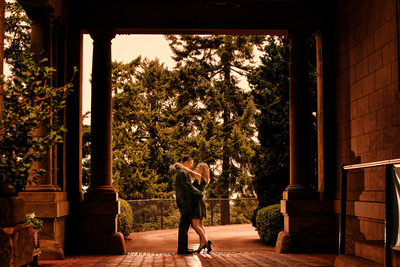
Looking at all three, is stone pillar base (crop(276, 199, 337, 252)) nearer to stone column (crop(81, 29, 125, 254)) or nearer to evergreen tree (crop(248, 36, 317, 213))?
evergreen tree (crop(248, 36, 317, 213))

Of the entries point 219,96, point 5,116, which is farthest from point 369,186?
point 219,96

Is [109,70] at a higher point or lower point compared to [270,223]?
higher

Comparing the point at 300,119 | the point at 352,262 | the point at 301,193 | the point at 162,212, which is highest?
the point at 300,119

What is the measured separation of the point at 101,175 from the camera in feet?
36.5

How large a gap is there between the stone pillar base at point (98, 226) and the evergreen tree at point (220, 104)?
15.5 metres

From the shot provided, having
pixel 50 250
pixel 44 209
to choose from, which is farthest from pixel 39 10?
pixel 50 250

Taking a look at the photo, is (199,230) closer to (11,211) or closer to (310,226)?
(310,226)

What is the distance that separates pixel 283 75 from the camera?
15094 mm

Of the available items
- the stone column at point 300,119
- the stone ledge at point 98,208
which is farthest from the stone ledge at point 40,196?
the stone column at point 300,119

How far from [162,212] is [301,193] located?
10.2m

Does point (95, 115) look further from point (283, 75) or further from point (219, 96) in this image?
point (219, 96)

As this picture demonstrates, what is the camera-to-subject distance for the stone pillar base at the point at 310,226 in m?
10.9

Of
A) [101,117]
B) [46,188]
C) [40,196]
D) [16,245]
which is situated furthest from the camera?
[101,117]

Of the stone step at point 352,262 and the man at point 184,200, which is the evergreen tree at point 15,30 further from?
the stone step at point 352,262
